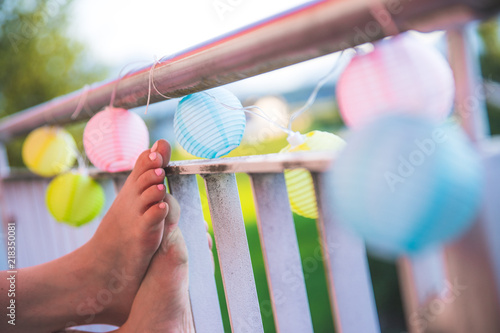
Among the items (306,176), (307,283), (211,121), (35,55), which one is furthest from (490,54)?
(35,55)

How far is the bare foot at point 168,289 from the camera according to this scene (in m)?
0.95

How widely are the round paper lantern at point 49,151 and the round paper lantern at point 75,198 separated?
8.4 inches

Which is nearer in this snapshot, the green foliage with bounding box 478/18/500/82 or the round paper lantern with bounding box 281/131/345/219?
the round paper lantern with bounding box 281/131/345/219

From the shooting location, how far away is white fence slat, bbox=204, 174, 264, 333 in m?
0.85

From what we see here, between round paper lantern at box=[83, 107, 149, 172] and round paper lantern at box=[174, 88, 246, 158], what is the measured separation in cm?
31

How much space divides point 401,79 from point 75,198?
118 centimetres

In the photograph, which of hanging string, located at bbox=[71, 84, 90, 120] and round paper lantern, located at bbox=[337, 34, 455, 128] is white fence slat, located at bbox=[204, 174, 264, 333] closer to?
round paper lantern, located at bbox=[337, 34, 455, 128]

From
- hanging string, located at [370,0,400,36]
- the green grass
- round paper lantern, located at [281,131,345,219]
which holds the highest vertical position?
hanging string, located at [370,0,400,36]

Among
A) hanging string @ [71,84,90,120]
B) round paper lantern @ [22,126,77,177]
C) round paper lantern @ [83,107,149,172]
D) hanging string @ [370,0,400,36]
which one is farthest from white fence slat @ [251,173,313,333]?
round paper lantern @ [22,126,77,177]

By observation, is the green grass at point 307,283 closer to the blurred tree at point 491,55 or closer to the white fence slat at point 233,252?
the white fence slat at point 233,252

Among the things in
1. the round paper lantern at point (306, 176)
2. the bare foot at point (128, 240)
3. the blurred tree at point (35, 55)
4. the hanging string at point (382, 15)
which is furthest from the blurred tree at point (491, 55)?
the blurred tree at point (35, 55)

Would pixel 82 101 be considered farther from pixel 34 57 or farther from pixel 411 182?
pixel 34 57

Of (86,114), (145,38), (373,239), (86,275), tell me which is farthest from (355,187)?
(145,38)

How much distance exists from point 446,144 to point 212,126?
0.55 metres
